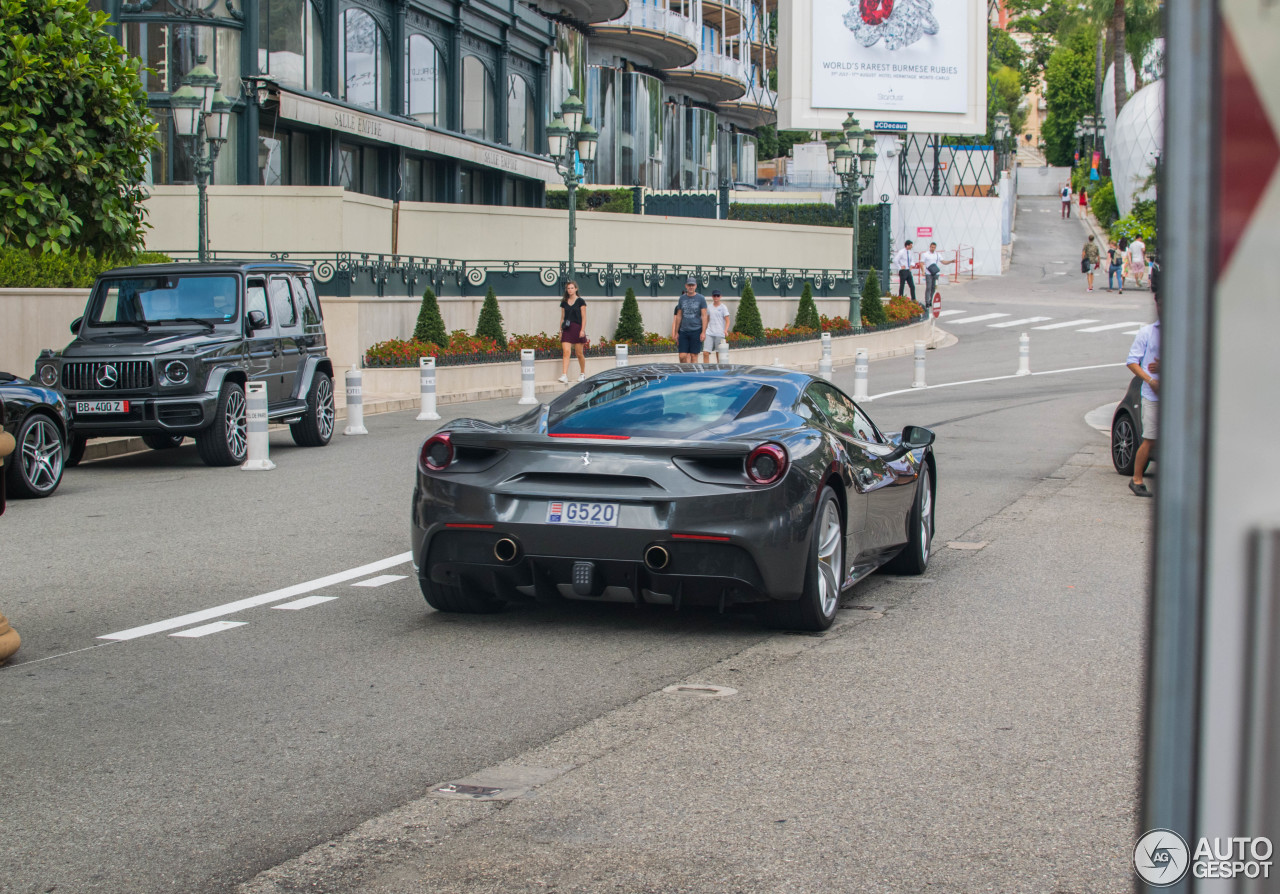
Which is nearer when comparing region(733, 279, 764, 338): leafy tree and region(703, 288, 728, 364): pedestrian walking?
region(703, 288, 728, 364): pedestrian walking

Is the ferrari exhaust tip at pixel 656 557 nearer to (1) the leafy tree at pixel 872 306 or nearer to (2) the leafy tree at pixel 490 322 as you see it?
(2) the leafy tree at pixel 490 322

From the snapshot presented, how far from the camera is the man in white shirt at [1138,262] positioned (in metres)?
62.0

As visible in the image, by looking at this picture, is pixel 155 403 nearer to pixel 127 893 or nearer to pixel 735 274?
pixel 127 893

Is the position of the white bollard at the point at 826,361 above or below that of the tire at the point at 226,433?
above

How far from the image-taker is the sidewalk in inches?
163

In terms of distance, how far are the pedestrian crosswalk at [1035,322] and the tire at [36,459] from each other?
34734 millimetres

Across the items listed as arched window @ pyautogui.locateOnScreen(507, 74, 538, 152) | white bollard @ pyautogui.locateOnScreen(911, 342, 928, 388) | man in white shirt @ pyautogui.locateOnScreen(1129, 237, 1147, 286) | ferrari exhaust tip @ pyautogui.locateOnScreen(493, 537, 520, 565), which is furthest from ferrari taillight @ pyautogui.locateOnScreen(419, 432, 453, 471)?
man in white shirt @ pyautogui.locateOnScreen(1129, 237, 1147, 286)

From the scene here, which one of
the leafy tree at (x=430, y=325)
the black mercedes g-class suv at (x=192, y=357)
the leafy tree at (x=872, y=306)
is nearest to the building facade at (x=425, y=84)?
the leafy tree at (x=430, y=325)

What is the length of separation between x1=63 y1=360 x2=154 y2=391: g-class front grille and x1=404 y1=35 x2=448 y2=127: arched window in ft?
94.3

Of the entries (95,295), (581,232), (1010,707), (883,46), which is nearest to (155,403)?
(95,295)

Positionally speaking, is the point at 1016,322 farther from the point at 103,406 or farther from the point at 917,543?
the point at 917,543

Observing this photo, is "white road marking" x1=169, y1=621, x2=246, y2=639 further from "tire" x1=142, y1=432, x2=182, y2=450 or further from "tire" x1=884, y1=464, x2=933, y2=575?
"tire" x1=142, y1=432, x2=182, y2=450

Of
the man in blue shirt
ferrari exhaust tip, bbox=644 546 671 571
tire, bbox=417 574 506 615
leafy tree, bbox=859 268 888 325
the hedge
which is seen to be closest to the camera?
ferrari exhaust tip, bbox=644 546 671 571

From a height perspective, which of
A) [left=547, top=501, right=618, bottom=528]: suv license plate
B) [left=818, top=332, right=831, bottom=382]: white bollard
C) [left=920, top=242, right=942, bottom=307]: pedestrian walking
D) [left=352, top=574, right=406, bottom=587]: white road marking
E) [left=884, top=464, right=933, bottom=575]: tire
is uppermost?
[left=920, top=242, right=942, bottom=307]: pedestrian walking
